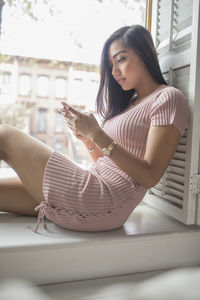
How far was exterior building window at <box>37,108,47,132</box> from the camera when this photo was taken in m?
3.35

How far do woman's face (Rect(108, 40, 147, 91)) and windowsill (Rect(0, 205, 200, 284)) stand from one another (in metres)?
0.71

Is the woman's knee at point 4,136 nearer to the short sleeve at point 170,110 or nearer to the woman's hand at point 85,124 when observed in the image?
the woman's hand at point 85,124

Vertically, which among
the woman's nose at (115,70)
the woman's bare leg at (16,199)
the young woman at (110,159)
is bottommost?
the woman's bare leg at (16,199)

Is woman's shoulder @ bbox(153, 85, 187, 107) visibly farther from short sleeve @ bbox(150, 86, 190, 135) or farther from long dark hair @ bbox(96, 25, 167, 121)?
long dark hair @ bbox(96, 25, 167, 121)

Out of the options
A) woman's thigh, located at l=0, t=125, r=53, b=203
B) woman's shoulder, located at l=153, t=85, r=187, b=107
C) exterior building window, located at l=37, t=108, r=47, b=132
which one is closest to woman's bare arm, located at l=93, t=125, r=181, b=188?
woman's shoulder, located at l=153, t=85, r=187, b=107

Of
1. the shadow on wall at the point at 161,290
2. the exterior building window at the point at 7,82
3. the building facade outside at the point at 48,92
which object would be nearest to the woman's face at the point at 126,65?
the shadow on wall at the point at 161,290

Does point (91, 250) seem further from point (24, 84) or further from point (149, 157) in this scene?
point (24, 84)

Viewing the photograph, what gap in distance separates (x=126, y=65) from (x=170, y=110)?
0.36m

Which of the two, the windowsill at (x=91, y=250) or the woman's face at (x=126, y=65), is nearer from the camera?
the windowsill at (x=91, y=250)

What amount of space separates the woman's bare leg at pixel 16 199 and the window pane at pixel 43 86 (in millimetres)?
1927

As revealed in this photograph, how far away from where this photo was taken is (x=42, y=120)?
3.39m

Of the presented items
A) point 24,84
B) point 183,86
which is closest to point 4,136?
point 183,86

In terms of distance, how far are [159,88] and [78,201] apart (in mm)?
658

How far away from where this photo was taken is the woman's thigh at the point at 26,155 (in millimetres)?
1286
